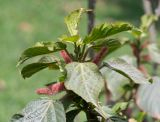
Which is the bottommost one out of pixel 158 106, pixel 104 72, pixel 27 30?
pixel 158 106

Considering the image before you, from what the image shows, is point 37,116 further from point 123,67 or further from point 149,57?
point 149,57

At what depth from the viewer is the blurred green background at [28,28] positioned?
5.44m

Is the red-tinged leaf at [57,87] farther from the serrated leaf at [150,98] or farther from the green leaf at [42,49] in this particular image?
the serrated leaf at [150,98]

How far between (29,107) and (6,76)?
15.3 ft

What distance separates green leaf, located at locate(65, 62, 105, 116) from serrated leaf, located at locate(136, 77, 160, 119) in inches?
19.0

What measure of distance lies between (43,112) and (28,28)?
257 inches

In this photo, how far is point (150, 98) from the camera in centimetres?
174

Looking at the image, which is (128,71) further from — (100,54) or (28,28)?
(28,28)

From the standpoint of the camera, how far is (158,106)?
5.59 feet

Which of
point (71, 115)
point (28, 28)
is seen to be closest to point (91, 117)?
point (71, 115)

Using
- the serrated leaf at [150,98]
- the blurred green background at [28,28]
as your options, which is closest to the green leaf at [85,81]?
the serrated leaf at [150,98]

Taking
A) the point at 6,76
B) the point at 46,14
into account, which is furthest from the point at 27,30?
the point at 6,76

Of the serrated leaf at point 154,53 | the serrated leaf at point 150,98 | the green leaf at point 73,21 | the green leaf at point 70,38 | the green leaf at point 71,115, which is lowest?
the serrated leaf at point 150,98

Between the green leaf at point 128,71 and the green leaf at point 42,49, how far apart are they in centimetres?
13
